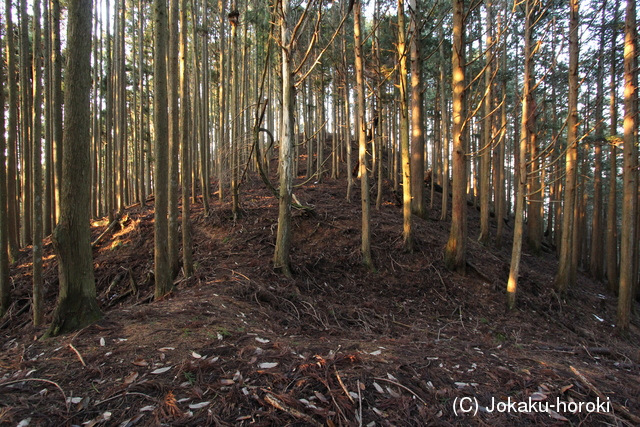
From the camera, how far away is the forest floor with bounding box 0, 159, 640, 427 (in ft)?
7.88

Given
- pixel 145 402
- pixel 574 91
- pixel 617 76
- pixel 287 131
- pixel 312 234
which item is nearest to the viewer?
pixel 145 402

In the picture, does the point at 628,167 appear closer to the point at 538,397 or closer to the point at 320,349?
the point at 538,397

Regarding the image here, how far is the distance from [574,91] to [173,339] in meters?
10.0

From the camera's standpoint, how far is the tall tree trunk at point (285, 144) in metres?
6.21

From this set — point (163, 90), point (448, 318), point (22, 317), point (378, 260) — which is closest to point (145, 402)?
point (163, 90)

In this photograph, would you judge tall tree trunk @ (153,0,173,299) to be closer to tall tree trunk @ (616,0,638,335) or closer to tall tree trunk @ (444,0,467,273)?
tall tree trunk @ (444,0,467,273)

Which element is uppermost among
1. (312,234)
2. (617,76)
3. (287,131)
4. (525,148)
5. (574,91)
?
(617,76)

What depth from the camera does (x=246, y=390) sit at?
2.54 metres

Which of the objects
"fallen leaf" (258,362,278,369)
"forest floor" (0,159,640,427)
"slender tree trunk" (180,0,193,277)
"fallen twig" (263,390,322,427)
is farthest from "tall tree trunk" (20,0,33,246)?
"fallen twig" (263,390,322,427)

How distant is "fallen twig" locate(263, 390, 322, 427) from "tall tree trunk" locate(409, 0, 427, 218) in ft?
25.7

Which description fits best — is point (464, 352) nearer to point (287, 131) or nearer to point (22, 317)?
point (287, 131)

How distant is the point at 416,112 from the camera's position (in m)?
9.69

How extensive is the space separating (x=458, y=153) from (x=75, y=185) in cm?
700

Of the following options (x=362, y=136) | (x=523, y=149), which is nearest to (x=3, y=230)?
(x=362, y=136)
